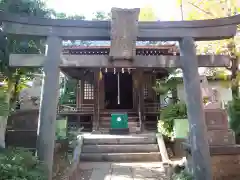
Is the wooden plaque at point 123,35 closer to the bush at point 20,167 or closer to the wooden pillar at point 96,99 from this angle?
the bush at point 20,167

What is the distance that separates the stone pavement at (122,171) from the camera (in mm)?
6121

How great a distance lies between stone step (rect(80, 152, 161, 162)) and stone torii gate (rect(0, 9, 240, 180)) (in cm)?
333

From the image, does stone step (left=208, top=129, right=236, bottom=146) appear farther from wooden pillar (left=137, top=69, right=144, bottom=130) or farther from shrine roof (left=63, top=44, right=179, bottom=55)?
wooden pillar (left=137, top=69, right=144, bottom=130)

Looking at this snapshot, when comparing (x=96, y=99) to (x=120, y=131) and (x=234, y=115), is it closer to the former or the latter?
(x=120, y=131)

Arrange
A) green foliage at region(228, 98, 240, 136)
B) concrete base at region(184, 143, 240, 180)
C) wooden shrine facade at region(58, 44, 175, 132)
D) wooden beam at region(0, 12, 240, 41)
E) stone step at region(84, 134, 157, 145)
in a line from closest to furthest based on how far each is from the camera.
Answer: wooden beam at region(0, 12, 240, 41), concrete base at region(184, 143, 240, 180), green foliage at region(228, 98, 240, 136), stone step at region(84, 134, 157, 145), wooden shrine facade at region(58, 44, 175, 132)

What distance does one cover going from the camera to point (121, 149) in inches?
329

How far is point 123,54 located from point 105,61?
42cm

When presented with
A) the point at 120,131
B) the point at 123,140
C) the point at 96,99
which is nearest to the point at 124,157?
the point at 123,140

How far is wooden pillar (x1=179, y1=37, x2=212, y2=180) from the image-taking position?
4.56m

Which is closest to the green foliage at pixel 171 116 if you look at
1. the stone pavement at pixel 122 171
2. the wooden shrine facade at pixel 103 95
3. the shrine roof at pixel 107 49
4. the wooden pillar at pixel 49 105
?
the stone pavement at pixel 122 171

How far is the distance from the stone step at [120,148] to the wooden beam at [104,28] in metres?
4.60

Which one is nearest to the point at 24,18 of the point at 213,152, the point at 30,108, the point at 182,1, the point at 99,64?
the point at 99,64

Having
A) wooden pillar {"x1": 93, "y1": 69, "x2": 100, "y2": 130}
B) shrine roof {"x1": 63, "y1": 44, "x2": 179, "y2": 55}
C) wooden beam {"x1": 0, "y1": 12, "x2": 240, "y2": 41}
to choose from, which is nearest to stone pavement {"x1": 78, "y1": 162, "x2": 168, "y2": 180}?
wooden beam {"x1": 0, "y1": 12, "x2": 240, "y2": 41}

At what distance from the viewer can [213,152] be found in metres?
5.20
